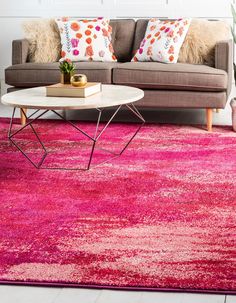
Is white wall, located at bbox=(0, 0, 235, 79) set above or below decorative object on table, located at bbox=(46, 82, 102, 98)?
above

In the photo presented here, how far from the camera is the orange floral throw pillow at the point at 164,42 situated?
17.3ft

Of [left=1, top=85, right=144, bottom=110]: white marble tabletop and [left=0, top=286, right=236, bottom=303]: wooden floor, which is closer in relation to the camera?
[left=0, top=286, right=236, bottom=303]: wooden floor

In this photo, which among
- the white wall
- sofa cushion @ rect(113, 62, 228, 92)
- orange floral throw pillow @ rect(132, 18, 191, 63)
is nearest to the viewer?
sofa cushion @ rect(113, 62, 228, 92)

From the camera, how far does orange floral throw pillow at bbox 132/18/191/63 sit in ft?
17.3

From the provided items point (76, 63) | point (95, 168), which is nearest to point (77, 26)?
point (76, 63)

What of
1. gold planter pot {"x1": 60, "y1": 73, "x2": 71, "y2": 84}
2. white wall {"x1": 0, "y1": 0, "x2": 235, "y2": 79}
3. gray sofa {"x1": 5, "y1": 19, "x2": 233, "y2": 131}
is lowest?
gray sofa {"x1": 5, "y1": 19, "x2": 233, "y2": 131}

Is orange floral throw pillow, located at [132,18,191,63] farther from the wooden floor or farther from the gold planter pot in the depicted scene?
the wooden floor

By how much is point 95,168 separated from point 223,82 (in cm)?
138

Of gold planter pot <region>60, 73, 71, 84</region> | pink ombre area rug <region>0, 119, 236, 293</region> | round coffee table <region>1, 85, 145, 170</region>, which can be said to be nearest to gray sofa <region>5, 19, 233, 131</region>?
pink ombre area rug <region>0, 119, 236, 293</region>

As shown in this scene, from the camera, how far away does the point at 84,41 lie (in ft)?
18.0

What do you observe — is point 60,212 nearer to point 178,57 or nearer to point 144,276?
point 144,276

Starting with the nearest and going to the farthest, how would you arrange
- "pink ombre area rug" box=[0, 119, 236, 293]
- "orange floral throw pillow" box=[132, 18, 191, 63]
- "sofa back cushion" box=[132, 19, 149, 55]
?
1. "pink ombre area rug" box=[0, 119, 236, 293]
2. "orange floral throw pillow" box=[132, 18, 191, 63]
3. "sofa back cushion" box=[132, 19, 149, 55]

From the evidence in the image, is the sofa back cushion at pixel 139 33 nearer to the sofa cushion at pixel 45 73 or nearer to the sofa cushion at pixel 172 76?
the sofa cushion at pixel 45 73

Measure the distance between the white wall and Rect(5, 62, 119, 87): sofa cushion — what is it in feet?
4.48
